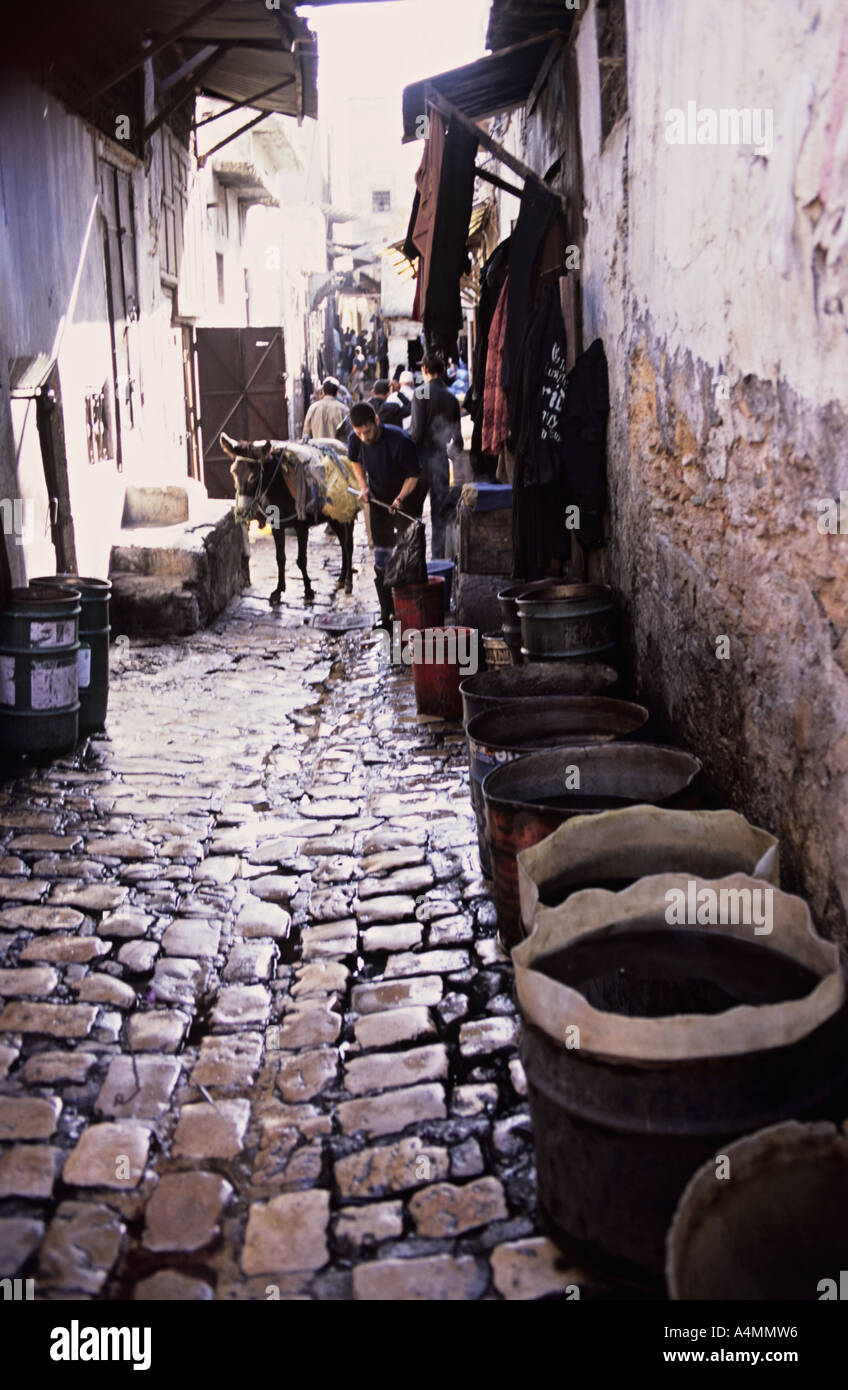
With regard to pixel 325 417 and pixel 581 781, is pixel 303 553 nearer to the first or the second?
pixel 325 417

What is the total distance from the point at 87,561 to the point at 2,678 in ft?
11.8

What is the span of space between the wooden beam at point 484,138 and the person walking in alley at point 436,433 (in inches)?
172

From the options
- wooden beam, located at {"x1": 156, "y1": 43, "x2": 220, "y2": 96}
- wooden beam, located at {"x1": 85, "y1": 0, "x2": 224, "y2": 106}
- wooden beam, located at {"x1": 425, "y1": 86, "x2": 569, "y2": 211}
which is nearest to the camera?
wooden beam, located at {"x1": 425, "y1": 86, "x2": 569, "y2": 211}

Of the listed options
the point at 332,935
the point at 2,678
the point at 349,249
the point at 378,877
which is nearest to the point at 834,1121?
the point at 332,935

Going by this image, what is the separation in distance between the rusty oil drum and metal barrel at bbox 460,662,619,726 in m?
1.18

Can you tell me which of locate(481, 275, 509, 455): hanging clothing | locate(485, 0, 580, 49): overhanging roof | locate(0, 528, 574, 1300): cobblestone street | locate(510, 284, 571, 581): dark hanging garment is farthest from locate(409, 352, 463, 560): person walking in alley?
locate(0, 528, 574, 1300): cobblestone street

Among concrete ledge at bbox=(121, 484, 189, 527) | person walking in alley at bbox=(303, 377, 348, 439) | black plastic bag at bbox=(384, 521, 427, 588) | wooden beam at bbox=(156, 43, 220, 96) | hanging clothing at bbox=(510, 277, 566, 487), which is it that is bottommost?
black plastic bag at bbox=(384, 521, 427, 588)

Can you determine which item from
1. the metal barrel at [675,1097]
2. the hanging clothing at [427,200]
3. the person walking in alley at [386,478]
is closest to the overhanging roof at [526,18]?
the hanging clothing at [427,200]

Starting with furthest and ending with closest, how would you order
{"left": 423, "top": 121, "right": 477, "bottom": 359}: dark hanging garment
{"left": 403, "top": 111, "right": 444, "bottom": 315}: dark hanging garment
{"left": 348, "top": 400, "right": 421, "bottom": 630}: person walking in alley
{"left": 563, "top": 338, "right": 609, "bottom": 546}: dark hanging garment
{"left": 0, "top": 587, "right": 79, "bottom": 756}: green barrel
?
1. {"left": 348, "top": 400, "right": 421, "bottom": 630}: person walking in alley
2. {"left": 403, "top": 111, "right": 444, "bottom": 315}: dark hanging garment
3. {"left": 423, "top": 121, "right": 477, "bottom": 359}: dark hanging garment
4. {"left": 0, "top": 587, "right": 79, "bottom": 756}: green barrel
5. {"left": 563, "top": 338, "right": 609, "bottom": 546}: dark hanging garment

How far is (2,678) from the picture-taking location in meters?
6.90

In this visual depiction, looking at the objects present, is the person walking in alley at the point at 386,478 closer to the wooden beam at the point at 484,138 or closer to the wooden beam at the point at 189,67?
the wooden beam at the point at 484,138

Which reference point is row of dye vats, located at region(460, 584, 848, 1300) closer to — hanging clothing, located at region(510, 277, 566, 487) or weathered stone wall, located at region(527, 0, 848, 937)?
weathered stone wall, located at region(527, 0, 848, 937)

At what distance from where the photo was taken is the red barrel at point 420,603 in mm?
8805

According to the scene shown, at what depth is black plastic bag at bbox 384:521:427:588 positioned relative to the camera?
29.1ft
